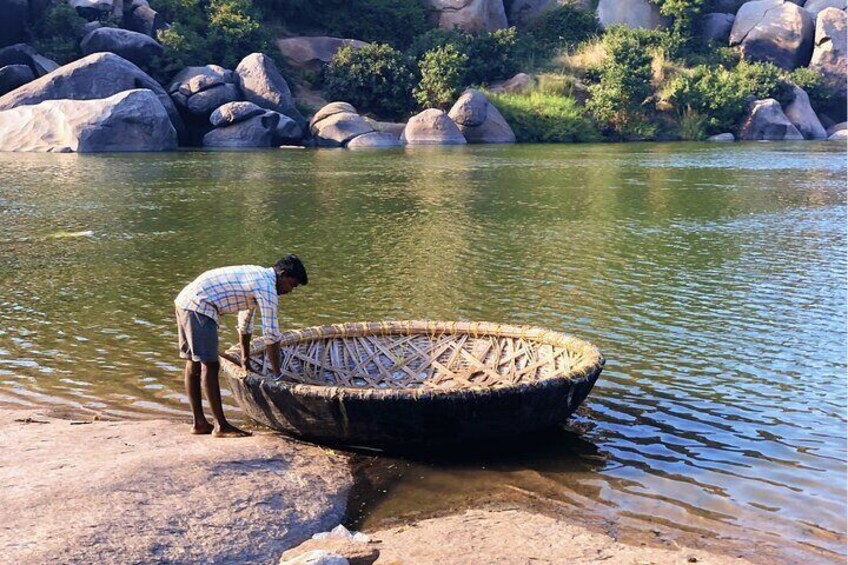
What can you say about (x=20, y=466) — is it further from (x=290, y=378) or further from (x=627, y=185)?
(x=627, y=185)

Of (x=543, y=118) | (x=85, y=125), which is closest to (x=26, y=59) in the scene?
(x=85, y=125)

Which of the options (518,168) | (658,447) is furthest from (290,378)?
(518,168)

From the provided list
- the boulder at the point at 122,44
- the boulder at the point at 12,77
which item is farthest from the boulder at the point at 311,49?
the boulder at the point at 12,77

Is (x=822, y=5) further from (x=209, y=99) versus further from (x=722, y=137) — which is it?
(x=209, y=99)

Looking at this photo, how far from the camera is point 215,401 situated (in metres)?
6.71

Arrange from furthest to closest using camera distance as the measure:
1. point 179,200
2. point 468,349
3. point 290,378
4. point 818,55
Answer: point 818,55 < point 179,200 < point 468,349 < point 290,378

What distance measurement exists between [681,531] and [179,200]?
645 inches

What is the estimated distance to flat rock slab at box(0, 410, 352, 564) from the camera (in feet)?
15.5

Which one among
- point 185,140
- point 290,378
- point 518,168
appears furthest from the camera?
point 185,140

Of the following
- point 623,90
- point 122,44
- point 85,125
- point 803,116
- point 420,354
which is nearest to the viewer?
point 420,354

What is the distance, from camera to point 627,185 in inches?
914

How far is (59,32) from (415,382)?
1308 inches

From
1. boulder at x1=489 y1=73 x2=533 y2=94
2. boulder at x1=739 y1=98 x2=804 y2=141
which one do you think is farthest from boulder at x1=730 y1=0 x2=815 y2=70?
boulder at x1=489 y1=73 x2=533 y2=94

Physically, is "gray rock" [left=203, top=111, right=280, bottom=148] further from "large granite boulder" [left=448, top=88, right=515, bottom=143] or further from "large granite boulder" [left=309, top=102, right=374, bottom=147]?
"large granite boulder" [left=448, top=88, right=515, bottom=143]
